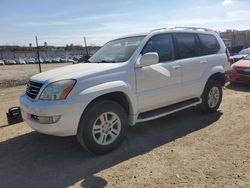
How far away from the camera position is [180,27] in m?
5.99

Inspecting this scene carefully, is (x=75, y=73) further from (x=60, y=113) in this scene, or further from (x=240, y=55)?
(x=240, y=55)

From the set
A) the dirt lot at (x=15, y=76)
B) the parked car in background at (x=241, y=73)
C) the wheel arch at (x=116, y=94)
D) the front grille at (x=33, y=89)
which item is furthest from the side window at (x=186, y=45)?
the dirt lot at (x=15, y=76)

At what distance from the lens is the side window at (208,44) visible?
636 centimetres

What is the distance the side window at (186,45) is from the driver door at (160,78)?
220 millimetres

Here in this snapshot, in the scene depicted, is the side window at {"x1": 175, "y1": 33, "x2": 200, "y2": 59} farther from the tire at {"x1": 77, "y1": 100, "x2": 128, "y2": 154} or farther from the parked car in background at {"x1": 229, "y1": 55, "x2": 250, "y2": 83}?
the parked car in background at {"x1": 229, "y1": 55, "x2": 250, "y2": 83}

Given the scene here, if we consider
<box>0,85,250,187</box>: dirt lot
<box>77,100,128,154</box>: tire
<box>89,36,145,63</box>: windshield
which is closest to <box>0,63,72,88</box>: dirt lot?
<box>0,85,250,187</box>: dirt lot

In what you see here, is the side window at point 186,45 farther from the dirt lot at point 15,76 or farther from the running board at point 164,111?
the dirt lot at point 15,76

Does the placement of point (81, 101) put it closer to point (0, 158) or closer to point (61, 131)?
point (61, 131)

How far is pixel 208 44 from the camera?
6516 mm

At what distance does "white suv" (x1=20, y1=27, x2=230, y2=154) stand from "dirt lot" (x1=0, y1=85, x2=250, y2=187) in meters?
A: 0.41

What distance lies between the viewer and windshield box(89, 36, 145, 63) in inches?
200

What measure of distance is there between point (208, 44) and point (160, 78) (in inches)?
76.9

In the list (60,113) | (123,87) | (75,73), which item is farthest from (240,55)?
(60,113)

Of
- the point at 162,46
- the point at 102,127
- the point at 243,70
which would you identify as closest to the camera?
the point at 102,127
